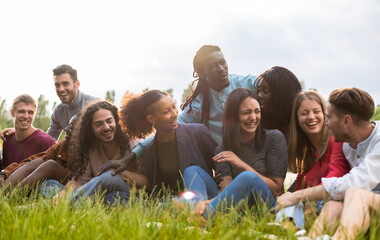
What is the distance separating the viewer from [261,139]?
4023mm

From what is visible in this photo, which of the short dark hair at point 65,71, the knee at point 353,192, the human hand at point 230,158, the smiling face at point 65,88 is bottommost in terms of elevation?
the knee at point 353,192

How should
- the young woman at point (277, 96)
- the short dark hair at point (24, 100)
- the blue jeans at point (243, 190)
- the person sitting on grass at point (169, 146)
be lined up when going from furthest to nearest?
the short dark hair at point (24, 100)
the young woman at point (277, 96)
the person sitting on grass at point (169, 146)
the blue jeans at point (243, 190)

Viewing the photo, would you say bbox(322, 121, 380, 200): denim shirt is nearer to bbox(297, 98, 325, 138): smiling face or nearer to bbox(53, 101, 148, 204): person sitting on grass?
bbox(297, 98, 325, 138): smiling face

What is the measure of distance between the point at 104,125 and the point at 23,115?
73.4 inches

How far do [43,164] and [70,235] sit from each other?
249 centimetres

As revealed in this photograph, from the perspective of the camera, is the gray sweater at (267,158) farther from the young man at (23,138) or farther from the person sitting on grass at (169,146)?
the young man at (23,138)

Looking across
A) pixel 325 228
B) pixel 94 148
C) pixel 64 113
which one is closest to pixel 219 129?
pixel 94 148

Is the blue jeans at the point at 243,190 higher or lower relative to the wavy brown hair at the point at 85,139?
lower

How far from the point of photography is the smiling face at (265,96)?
15.2ft

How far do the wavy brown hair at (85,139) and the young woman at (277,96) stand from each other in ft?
5.68

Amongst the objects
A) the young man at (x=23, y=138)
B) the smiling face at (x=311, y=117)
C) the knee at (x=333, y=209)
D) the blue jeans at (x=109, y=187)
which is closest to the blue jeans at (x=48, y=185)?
the blue jeans at (x=109, y=187)

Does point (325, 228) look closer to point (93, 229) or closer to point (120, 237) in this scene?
point (120, 237)

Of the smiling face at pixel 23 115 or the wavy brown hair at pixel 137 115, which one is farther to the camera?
the smiling face at pixel 23 115

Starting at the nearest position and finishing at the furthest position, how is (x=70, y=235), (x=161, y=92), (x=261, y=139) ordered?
(x=70, y=235)
(x=261, y=139)
(x=161, y=92)
